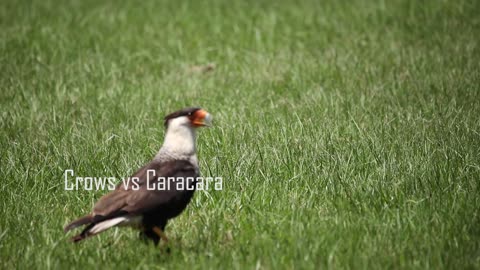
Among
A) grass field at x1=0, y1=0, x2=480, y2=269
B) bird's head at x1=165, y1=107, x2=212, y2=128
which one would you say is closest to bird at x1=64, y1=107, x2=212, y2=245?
bird's head at x1=165, y1=107, x2=212, y2=128

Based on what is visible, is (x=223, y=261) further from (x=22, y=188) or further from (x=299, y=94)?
(x=299, y=94)

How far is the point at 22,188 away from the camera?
4.91 metres

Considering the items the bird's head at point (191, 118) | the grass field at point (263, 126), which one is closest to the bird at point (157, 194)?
the bird's head at point (191, 118)

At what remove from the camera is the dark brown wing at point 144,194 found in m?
3.74

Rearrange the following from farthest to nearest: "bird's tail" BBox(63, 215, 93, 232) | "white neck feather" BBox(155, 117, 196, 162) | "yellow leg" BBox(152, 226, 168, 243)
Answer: "white neck feather" BBox(155, 117, 196, 162)
"yellow leg" BBox(152, 226, 168, 243)
"bird's tail" BBox(63, 215, 93, 232)

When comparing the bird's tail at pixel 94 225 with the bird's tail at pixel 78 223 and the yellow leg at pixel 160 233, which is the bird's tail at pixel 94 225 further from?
the yellow leg at pixel 160 233

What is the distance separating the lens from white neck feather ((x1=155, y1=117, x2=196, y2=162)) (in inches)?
159

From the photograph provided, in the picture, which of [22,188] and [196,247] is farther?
[22,188]

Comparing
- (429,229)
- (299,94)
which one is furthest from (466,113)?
(429,229)

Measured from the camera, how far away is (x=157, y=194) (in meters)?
3.83

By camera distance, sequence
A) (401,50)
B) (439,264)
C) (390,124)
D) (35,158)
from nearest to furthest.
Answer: (439,264) < (35,158) < (390,124) < (401,50)

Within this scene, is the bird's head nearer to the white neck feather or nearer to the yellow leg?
the white neck feather

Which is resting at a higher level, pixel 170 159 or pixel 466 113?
pixel 170 159

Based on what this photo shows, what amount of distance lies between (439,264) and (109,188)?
223 centimetres
